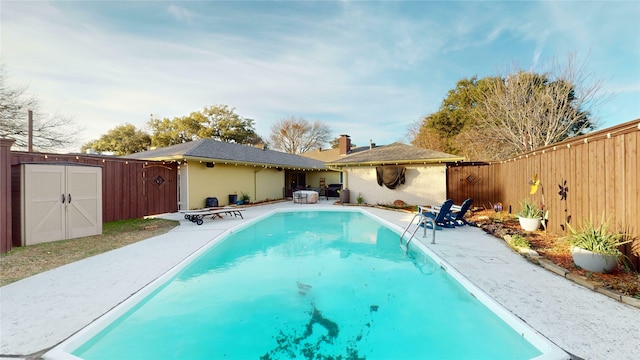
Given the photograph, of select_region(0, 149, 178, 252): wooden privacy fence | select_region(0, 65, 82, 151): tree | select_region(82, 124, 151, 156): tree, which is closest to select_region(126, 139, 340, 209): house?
select_region(0, 149, 178, 252): wooden privacy fence

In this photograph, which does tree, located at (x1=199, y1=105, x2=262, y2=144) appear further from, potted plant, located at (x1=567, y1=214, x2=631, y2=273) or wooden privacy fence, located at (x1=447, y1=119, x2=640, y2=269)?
potted plant, located at (x1=567, y1=214, x2=631, y2=273)

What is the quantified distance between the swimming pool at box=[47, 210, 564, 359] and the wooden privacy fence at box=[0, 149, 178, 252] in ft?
17.7

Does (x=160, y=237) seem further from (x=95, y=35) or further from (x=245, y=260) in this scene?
(x=95, y=35)

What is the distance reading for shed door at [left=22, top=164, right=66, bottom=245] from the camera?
6102 millimetres

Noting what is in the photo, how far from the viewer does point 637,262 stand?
4.05 meters

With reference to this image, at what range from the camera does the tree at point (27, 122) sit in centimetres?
1538

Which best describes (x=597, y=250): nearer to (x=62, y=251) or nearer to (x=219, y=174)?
(x=62, y=251)

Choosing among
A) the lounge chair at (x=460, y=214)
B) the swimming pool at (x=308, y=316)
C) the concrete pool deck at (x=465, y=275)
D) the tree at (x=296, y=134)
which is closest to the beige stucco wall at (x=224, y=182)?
the concrete pool deck at (x=465, y=275)

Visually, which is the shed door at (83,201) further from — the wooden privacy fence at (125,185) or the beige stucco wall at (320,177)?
the beige stucco wall at (320,177)

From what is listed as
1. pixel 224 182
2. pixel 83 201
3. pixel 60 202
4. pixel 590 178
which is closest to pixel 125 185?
pixel 83 201

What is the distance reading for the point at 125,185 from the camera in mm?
10039

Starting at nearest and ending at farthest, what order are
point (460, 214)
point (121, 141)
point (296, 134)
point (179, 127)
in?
1. point (460, 214)
2. point (121, 141)
3. point (179, 127)
4. point (296, 134)

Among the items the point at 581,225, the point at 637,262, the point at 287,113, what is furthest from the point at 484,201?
the point at 287,113

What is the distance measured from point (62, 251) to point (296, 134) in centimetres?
3237
